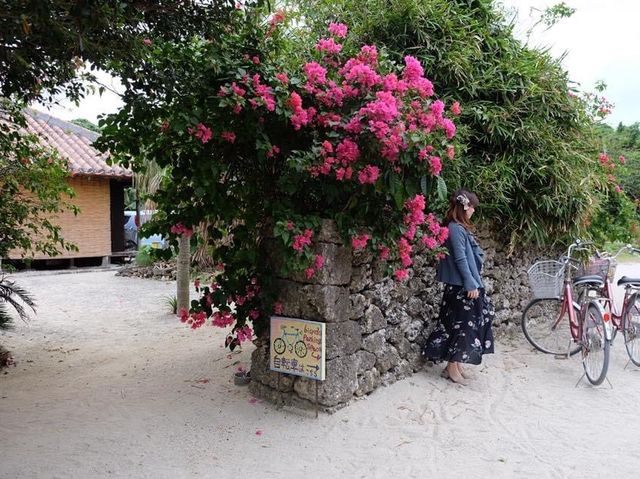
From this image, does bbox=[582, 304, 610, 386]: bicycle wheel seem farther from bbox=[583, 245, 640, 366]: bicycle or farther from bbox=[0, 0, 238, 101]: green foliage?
bbox=[0, 0, 238, 101]: green foliage

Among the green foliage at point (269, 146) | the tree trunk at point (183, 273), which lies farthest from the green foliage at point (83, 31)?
the tree trunk at point (183, 273)

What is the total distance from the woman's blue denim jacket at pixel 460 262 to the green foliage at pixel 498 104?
2.88 ft

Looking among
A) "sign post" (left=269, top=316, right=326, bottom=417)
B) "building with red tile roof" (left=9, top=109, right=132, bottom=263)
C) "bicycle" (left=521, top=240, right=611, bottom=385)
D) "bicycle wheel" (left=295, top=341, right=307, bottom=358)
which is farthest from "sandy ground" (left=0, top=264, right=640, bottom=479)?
"building with red tile roof" (left=9, top=109, right=132, bottom=263)

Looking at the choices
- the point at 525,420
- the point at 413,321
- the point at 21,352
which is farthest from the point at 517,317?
the point at 21,352

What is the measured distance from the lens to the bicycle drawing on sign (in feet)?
12.4

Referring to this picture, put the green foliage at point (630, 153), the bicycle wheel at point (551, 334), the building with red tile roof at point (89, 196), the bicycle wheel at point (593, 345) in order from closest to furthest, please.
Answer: the bicycle wheel at point (593, 345)
the bicycle wheel at point (551, 334)
the building with red tile roof at point (89, 196)
the green foliage at point (630, 153)

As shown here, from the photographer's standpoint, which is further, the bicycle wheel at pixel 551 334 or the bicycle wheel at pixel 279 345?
the bicycle wheel at pixel 551 334

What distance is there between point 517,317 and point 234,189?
13.4 feet

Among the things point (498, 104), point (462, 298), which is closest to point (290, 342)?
point (462, 298)

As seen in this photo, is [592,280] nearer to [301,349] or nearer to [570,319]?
[570,319]

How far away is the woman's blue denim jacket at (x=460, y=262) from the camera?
168 inches

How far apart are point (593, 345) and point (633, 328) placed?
0.73 metres

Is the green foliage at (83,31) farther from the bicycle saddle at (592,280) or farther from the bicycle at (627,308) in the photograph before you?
the bicycle at (627,308)

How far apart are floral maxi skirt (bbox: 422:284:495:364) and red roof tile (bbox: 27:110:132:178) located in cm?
942
